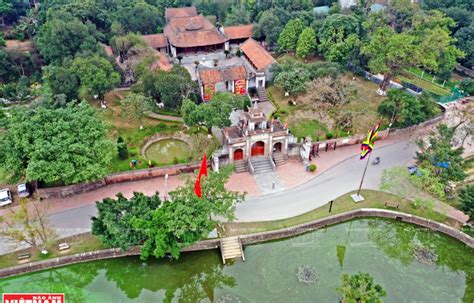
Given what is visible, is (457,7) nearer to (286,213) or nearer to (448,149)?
(448,149)

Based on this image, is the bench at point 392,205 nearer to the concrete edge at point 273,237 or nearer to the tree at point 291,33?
the concrete edge at point 273,237

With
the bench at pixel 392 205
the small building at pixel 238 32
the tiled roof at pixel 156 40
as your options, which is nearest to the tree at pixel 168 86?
the tiled roof at pixel 156 40

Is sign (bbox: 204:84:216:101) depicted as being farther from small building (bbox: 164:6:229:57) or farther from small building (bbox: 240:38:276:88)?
small building (bbox: 164:6:229:57)

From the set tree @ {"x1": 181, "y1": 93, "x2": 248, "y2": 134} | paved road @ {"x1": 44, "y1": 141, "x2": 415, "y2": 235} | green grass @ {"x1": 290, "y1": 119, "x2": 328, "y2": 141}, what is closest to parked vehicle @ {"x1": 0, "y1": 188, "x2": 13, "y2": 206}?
paved road @ {"x1": 44, "y1": 141, "x2": 415, "y2": 235}

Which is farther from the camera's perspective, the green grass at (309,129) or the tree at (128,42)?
the tree at (128,42)

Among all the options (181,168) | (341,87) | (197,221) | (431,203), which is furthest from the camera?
(341,87)

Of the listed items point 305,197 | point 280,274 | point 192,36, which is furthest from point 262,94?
point 280,274

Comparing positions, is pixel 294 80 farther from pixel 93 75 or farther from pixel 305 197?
pixel 93 75

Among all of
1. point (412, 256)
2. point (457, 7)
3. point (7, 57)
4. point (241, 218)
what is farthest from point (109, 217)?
point (457, 7)
